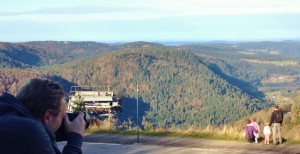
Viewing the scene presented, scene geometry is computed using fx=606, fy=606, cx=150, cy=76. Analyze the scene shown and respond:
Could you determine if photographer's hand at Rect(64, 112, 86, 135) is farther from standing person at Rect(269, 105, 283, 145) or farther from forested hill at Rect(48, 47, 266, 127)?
forested hill at Rect(48, 47, 266, 127)

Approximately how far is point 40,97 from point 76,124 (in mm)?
357

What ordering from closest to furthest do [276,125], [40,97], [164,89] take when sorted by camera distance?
[40,97], [276,125], [164,89]

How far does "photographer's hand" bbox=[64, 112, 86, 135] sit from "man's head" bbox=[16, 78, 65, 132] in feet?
0.49

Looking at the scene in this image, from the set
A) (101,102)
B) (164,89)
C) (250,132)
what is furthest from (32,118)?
(164,89)

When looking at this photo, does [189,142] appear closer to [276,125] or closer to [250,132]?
[250,132]

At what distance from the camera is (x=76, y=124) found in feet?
10.6

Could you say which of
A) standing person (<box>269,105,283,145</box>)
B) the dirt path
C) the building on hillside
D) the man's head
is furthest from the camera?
the building on hillside

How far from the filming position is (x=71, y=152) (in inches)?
126

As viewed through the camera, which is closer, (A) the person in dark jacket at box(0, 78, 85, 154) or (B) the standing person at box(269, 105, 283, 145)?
(A) the person in dark jacket at box(0, 78, 85, 154)

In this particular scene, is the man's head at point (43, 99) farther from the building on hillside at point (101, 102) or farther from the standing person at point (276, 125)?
the building on hillside at point (101, 102)

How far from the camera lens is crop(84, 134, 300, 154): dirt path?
14438mm

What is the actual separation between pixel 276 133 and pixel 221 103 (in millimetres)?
147989

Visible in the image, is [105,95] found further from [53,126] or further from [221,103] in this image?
[221,103]

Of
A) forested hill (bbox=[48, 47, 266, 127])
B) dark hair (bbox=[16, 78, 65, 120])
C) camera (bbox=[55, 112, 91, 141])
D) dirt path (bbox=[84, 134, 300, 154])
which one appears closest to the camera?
dark hair (bbox=[16, 78, 65, 120])
